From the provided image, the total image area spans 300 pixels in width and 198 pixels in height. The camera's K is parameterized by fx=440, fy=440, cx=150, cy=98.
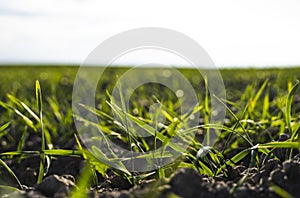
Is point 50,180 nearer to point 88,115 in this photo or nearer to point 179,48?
point 179,48

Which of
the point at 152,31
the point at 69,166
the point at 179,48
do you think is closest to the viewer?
the point at 69,166

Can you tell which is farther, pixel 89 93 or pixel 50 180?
pixel 89 93

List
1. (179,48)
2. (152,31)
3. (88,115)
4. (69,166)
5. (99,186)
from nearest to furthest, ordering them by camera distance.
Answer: (99,186)
(69,166)
(152,31)
(179,48)
(88,115)

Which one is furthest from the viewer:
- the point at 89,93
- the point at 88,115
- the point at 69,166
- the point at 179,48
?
the point at 89,93

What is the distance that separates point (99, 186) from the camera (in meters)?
1.09

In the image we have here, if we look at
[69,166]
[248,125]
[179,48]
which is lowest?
[69,166]

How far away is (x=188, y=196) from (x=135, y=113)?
1255 millimetres

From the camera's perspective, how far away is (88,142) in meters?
1.63

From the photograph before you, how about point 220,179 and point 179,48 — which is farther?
point 179,48

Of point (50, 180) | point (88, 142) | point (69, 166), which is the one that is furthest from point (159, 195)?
point (88, 142)

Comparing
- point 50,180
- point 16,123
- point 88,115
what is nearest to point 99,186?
point 50,180

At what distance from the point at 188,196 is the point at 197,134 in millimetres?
942

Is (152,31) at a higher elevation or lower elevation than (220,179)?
higher

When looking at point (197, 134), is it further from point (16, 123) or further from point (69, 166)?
point (16, 123)
